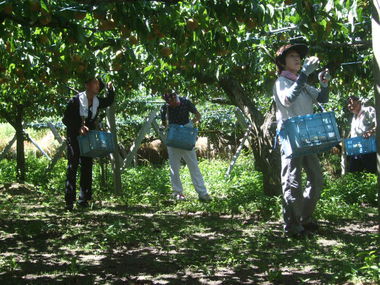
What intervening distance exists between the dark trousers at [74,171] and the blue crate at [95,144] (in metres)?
→ 0.23

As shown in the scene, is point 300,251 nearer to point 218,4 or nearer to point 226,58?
point 218,4

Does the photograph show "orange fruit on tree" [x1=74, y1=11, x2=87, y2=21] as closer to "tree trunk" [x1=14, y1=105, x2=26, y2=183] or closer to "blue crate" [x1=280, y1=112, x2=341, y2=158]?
"blue crate" [x1=280, y1=112, x2=341, y2=158]

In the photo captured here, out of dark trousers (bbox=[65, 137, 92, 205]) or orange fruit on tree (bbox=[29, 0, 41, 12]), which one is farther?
dark trousers (bbox=[65, 137, 92, 205])

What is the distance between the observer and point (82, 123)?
6.38 m

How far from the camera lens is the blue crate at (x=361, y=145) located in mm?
6824

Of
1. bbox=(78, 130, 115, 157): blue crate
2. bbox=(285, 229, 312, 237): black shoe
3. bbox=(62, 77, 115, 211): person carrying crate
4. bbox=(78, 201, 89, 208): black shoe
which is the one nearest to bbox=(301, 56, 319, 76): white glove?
bbox=(285, 229, 312, 237): black shoe

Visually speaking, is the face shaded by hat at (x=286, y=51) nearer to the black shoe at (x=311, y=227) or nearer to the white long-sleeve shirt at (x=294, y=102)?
the white long-sleeve shirt at (x=294, y=102)

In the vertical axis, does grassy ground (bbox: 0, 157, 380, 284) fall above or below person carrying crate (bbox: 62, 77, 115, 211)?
below

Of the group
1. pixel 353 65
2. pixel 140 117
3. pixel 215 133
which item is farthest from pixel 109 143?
pixel 215 133

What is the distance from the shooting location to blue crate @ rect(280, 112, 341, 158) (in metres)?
4.09

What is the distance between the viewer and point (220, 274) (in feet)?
11.5

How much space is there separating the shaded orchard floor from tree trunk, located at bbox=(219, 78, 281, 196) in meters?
1.11

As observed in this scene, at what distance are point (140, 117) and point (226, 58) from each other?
10.7 metres

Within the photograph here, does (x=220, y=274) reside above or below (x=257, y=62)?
below
